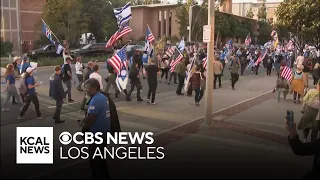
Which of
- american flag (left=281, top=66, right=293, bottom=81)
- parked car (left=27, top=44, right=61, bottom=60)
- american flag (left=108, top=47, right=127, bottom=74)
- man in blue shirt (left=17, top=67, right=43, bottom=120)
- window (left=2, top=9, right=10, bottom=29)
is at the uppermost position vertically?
parked car (left=27, top=44, right=61, bottom=60)

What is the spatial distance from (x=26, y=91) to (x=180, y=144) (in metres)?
3.77

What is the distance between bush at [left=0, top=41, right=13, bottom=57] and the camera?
5.04m

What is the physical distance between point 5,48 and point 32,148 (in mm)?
1577

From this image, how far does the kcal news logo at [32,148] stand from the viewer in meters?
5.78

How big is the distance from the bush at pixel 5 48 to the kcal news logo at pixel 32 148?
1.38m

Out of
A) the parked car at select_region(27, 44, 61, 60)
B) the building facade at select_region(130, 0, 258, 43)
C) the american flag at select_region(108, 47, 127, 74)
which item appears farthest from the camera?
the parked car at select_region(27, 44, 61, 60)

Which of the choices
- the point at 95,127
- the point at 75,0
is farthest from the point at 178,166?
the point at 75,0

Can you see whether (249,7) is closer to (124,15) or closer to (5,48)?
(124,15)

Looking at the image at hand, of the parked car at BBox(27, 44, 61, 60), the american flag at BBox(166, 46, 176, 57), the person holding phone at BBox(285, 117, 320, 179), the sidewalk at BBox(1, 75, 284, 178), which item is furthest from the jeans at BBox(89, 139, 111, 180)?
the parked car at BBox(27, 44, 61, 60)

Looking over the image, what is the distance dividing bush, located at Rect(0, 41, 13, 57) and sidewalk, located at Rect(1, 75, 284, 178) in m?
1.29

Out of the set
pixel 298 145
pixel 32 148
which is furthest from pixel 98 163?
pixel 298 145

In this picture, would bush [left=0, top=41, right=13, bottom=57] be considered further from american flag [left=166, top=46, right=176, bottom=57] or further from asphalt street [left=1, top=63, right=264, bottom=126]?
american flag [left=166, top=46, right=176, bottom=57]

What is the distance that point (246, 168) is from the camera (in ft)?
19.7

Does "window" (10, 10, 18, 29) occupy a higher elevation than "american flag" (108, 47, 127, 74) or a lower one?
higher
